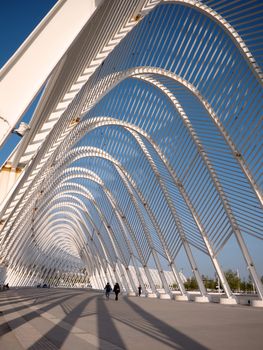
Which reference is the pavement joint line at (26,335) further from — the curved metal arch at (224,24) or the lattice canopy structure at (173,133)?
the curved metal arch at (224,24)

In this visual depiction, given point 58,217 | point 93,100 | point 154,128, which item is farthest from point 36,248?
point 93,100

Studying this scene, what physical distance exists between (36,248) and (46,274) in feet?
85.1

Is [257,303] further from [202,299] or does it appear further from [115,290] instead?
[115,290]

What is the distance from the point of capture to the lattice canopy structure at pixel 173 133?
12758 millimetres

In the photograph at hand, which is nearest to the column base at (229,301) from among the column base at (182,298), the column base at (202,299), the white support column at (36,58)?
the column base at (202,299)

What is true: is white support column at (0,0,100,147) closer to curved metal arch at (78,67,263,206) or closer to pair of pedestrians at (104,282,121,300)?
curved metal arch at (78,67,263,206)

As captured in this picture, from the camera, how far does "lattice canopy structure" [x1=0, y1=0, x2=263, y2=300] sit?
1276cm

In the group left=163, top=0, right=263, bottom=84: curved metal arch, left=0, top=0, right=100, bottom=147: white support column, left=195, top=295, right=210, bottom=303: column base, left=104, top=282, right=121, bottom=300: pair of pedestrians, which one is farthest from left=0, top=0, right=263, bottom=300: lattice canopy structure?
left=104, top=282, right=121, bottom=300: pair of pedestrians

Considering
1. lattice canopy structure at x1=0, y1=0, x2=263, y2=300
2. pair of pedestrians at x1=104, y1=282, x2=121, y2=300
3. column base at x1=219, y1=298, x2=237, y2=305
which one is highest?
lattice canopy structure at x1=0, y1=0, x2=263, y2=300

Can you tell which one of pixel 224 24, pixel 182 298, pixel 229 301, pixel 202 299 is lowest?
pixel 182 298

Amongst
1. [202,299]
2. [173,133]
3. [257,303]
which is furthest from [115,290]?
[173,133]

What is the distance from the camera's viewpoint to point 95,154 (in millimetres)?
27906

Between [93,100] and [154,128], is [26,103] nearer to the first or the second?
[93,100]

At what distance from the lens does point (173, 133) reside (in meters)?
21.5
